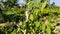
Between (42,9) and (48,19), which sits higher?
(42,9)

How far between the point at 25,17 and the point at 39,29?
1.57 feet

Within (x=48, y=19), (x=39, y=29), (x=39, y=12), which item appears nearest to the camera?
(x=39, y=29)

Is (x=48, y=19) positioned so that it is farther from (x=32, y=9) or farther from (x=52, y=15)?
(x=32, y=9)

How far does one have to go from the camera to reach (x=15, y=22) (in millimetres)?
4840

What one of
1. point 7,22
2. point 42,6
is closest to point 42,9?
point 42,6

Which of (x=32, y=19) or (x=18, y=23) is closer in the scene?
(x=32, y=19)

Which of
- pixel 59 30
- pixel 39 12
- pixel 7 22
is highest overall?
pixel 39 12

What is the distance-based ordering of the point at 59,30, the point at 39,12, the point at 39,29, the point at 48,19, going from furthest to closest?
the point at 59,30 < the point at 48,19 < the point at 39,12 < the point at 39,29

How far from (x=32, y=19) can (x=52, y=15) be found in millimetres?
826

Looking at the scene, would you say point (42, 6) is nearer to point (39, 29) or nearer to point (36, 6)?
point (36, 6)

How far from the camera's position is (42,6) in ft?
14.8

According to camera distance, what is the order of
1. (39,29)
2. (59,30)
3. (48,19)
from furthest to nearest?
(59,30) → (48,19) → (39,29)

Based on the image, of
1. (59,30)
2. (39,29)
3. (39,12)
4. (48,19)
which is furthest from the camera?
(59,30)

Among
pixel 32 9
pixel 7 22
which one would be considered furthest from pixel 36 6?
pixel 7 22
